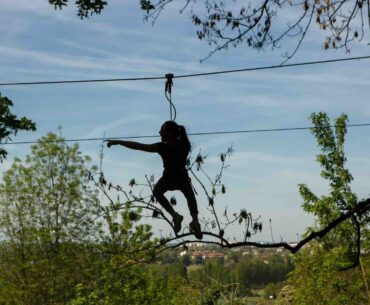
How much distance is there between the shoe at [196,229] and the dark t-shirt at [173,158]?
51cm

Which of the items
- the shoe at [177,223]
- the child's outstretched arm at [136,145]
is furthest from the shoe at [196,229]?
the child's outstretched arm at [136,145]

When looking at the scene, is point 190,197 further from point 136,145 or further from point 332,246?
point 332,246

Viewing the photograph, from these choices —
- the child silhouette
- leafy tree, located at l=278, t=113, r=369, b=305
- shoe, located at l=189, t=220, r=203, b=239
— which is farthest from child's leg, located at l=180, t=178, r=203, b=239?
leafy tree, located at l=278, t=113, r=369, b=305

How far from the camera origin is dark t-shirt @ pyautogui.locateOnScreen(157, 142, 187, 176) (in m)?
5.55

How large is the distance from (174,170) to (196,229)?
1.96 feet

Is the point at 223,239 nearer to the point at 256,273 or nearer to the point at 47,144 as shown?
the point at 47,144

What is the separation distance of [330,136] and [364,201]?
16.2m

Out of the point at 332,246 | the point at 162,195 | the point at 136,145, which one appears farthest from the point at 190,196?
the point at 332,246

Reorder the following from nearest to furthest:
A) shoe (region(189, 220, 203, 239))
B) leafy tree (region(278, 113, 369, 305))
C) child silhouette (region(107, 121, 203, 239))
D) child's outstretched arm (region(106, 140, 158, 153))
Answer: child's outstretched arm (region(106, 140, 158, 153)), shoe (region(189, 220, 203, 239)), child silhouette (region(107, 121, 203, 239)), leafy tree (region(278, 113, 369, 305))

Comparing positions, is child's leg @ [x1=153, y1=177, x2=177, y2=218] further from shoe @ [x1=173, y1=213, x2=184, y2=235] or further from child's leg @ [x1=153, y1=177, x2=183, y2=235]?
shoe @ [x1=173, y1=213, x2=184, y2=235]

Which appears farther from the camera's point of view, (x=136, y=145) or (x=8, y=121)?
(x=8, y=121)

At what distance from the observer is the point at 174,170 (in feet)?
18.5

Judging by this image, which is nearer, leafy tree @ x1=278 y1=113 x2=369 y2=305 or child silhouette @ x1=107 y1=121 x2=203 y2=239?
child silhouette @ x1=107 y1=121 x2=203 y2=239

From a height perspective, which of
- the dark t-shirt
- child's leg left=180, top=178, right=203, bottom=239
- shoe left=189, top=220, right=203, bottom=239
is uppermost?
the dark t-shirt
